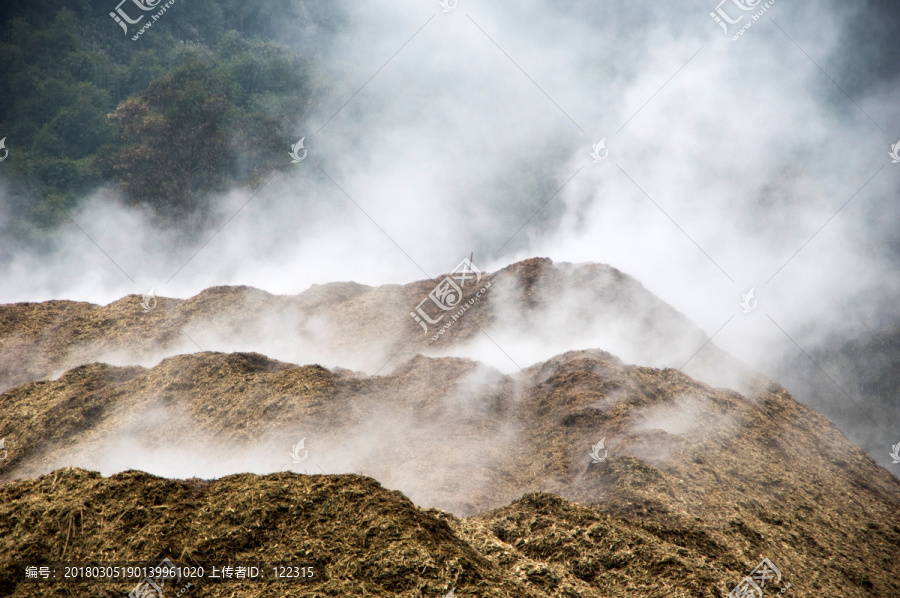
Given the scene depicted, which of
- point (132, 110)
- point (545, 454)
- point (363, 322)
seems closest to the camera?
point (545, 454)

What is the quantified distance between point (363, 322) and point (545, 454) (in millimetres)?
9370

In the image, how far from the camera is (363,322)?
20.0 m

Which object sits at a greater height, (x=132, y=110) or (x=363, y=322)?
(x=132, y=110)

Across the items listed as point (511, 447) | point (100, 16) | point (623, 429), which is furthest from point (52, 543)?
point (100, 16)

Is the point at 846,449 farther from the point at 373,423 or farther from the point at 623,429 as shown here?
the point at 373,423

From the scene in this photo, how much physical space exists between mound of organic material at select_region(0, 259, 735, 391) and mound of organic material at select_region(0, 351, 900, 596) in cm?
375

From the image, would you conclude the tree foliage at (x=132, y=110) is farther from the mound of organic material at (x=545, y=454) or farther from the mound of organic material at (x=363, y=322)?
the mound of organic material at (x=545, y=454)

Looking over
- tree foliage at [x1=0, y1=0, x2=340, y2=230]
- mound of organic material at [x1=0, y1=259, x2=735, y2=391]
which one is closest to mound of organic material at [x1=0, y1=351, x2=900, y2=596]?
mound of organic material at [x1=0, y1=259, x2=735, y2=391]

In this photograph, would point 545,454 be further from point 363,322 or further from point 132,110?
point 132,110

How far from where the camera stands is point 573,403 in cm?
1381

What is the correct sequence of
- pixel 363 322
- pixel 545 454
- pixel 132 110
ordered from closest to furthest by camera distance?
pixel 545 454 → pixel 363 322 → pixel 132 110

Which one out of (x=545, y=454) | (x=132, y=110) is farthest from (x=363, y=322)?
(x=132, y=110)

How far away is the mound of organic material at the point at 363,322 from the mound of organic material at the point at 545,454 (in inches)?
148

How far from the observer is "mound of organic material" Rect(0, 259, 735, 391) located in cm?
1786
